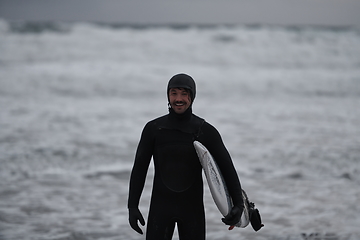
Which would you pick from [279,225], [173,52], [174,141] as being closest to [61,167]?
[279,225]

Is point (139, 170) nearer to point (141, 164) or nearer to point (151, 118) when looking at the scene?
point (141, 164)

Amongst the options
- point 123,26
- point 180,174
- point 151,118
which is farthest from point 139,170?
point 123,26

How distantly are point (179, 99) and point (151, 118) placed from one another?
8.57m

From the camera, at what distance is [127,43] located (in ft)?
88.8

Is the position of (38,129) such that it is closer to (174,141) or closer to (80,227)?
(80,227)

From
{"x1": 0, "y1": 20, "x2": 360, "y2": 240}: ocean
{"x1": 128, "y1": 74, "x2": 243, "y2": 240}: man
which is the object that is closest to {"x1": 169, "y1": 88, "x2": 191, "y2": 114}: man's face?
{"x1": 128, "y1": 74, "x2": 243, "y2": 240}: man

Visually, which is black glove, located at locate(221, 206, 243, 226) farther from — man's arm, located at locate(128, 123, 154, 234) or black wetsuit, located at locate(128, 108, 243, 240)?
man's arm, located at locate(128, 123, 154, 234)

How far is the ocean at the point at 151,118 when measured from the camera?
16.0ft

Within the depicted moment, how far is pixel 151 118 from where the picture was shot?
11.1 m

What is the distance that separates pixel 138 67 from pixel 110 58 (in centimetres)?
306

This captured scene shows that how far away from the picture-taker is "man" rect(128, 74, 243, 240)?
2572mm

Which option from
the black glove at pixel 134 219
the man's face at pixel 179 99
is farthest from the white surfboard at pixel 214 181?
the black glove at pixel 134 219

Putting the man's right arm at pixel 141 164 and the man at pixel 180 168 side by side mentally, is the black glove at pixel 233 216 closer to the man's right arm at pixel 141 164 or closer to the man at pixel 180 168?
the man at pixel 180 168

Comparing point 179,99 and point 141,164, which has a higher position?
point 179,99
